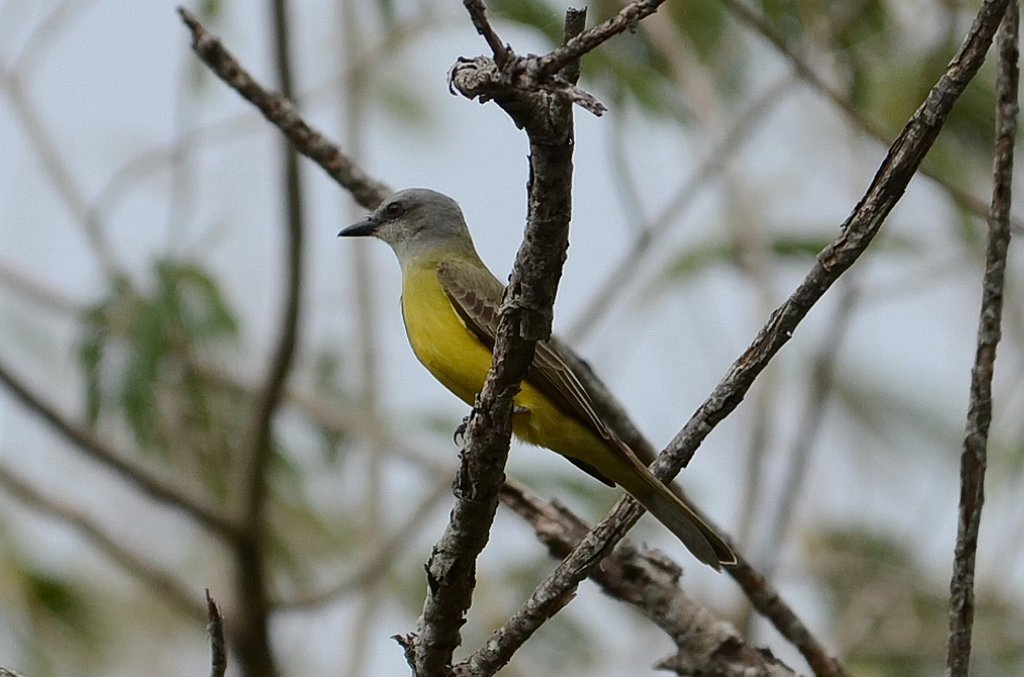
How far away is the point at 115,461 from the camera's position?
643 cm

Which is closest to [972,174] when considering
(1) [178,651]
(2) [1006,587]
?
(2) [1006,587]

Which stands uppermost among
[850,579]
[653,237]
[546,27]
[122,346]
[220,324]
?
[850,579]

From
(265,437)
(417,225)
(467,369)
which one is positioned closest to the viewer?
(467,369)

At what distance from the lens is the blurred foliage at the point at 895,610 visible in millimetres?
9555

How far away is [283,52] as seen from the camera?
5.85 metres

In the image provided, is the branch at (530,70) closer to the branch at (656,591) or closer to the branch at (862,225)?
the branch at (862,225)

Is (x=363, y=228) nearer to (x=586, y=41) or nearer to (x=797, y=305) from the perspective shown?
(x=797, y=305)

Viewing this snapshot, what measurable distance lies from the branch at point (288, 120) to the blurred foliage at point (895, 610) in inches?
188

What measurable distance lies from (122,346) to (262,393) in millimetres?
626

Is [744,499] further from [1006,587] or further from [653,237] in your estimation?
[1006,587]

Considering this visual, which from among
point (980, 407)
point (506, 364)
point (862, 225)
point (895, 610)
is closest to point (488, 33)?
point (506, 364)

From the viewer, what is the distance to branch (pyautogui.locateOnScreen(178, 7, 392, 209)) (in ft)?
16.6

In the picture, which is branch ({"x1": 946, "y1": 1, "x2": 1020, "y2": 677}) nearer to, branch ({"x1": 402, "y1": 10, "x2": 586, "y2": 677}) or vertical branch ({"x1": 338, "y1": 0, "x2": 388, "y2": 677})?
branch ({"x1": 402, "y1": 10, "x2": 586, "y2": 677})

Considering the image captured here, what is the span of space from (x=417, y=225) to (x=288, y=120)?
63 cm
